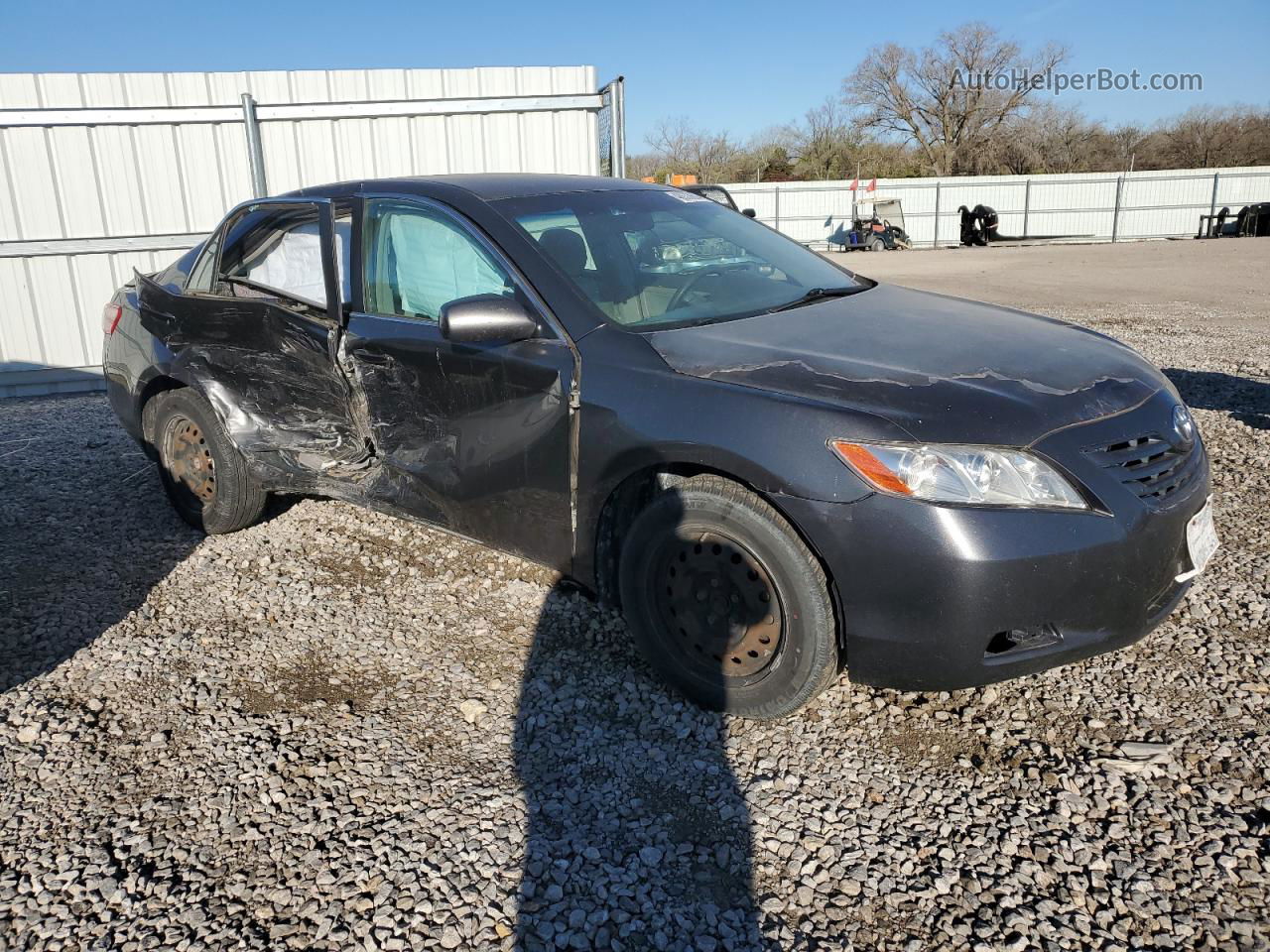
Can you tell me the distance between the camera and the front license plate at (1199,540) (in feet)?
9.25

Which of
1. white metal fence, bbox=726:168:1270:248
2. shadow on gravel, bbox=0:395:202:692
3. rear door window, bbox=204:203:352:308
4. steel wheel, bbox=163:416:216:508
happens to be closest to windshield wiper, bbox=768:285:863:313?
rear door window, bbox=204:203:352:308

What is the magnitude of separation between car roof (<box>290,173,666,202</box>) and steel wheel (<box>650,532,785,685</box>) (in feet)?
5.60

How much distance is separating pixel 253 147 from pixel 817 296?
7.87 metres

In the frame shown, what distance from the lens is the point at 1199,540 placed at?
9.48ft

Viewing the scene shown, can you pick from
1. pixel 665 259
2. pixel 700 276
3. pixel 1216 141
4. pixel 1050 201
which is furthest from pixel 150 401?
pixel 1216 141

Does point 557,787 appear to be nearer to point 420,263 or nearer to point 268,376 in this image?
point 420,263

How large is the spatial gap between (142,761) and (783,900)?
78.5 inches

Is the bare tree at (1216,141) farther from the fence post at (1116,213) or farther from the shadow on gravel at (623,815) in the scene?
the shadow on gravel at (623,815)

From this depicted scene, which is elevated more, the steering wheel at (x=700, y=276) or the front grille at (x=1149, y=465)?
the steering wheel at (x=700, y=276)

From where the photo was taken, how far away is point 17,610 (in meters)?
3.99

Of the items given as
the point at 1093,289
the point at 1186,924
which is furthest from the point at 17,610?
the point at 1093,289

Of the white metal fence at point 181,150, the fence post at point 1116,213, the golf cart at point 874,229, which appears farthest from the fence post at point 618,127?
the fence post at point 1116,213

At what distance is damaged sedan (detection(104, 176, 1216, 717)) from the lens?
2.53 metres

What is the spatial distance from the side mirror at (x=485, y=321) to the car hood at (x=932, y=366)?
0.47 meters
